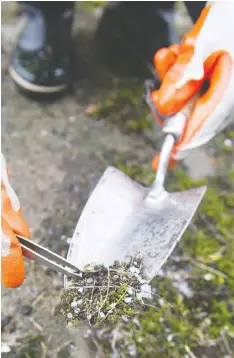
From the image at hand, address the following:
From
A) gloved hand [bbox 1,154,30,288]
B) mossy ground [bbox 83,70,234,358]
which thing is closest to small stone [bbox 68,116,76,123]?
mossy ground [bbox 83,70,234,358]

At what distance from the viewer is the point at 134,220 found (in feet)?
4.35

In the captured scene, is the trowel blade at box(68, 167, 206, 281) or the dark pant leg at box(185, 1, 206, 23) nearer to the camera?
the trowel blade at box(68, 167, 206, 281)

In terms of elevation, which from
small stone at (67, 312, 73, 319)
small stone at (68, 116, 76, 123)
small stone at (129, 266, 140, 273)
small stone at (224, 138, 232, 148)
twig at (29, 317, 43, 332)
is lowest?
twig at (29, 317, 43, 332)

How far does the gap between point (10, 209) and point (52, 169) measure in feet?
1.80

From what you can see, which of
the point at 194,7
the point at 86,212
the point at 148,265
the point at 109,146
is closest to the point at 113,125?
the point at 109,146

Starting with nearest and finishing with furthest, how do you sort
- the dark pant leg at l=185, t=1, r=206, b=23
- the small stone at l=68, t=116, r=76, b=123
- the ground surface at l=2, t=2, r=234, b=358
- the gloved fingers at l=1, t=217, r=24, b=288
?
the gloved fingers at l=1, t=217, r=24, b=288, the ground surface at l=2, t=2, r=234, b=358, the dark pant leg at l=185, t=1, r=206, b=23, the small stone at l=68, t=116, r=76, b=123

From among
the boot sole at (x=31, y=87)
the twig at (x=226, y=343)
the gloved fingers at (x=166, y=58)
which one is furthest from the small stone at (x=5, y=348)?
the boot sole at (x=31, y=87)

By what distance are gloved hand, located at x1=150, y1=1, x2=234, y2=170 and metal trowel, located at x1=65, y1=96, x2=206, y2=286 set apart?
38 mm

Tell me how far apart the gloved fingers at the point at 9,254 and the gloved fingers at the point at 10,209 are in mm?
38

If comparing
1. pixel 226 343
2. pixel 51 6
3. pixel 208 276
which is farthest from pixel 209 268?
pixel 51 6

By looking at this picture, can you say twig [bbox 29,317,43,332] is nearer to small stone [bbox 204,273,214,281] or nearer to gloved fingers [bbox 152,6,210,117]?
small stone [bbox 204,273,214,281]

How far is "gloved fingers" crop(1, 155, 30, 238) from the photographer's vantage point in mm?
1151

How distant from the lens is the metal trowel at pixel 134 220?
122cm

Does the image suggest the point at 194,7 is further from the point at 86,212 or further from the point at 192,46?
the point at 86,212
